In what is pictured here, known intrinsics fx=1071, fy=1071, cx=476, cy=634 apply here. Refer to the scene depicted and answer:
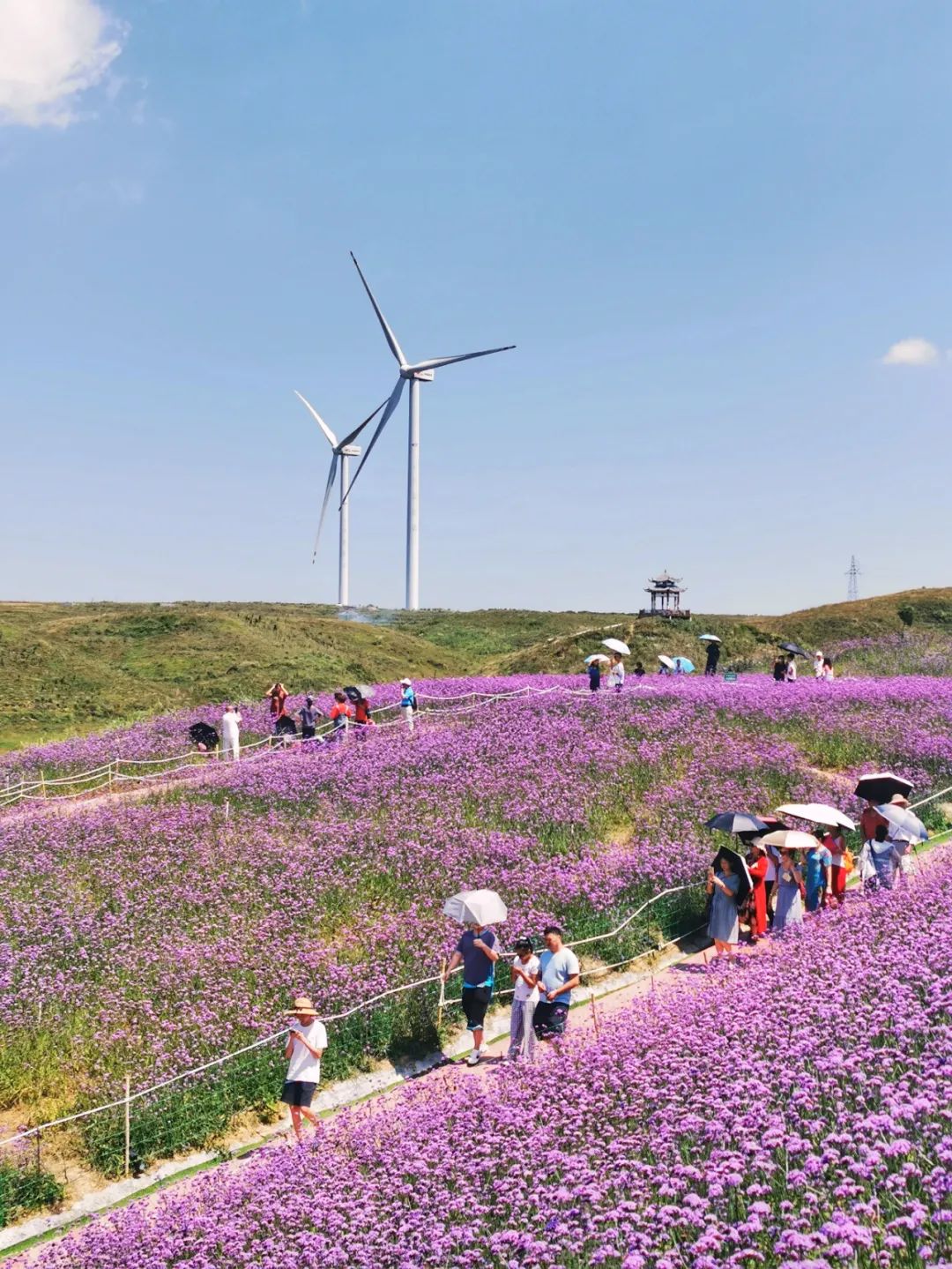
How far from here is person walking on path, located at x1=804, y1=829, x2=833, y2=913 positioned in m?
15.0

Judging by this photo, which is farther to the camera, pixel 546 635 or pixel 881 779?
pixel 546 635

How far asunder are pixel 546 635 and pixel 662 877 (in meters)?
63.7

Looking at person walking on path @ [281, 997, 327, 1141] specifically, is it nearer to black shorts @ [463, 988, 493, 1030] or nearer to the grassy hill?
black shorts @ [463, 988, 493, 1030]

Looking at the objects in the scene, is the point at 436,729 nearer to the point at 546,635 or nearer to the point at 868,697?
the point at 868,697

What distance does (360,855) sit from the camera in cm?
1789

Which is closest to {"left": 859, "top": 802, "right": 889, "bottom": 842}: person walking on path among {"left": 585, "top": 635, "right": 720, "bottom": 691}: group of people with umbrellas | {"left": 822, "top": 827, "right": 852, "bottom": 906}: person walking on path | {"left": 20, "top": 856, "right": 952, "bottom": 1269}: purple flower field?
{"left": 822, "top": 827, "right": 852, "bottom": 906}: person walking on path

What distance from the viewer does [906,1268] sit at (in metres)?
5.45

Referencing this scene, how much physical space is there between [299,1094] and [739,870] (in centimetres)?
619

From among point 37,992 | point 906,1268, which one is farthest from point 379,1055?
point 906,1268

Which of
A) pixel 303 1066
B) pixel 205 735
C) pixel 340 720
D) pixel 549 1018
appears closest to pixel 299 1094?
pixel 303 1066

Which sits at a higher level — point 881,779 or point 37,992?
point 881,779

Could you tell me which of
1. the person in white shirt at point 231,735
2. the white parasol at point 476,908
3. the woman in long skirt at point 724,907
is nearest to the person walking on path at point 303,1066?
the white parasol at point 476,908

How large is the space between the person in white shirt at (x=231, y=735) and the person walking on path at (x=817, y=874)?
16.1m

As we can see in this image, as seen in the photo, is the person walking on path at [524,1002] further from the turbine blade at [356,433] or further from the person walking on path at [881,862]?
the turbine blade at [356,433]
